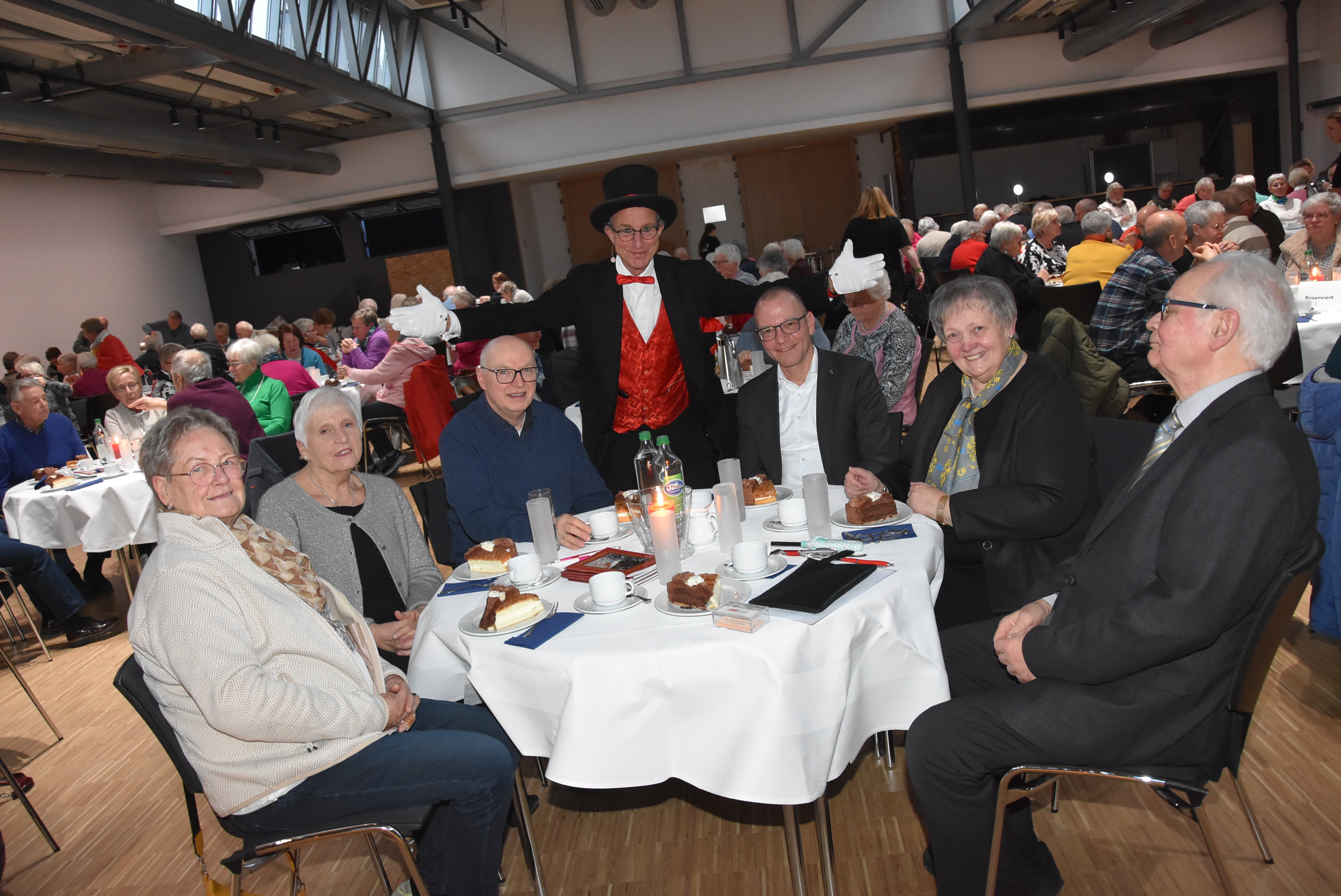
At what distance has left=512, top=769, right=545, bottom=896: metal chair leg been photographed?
214cm

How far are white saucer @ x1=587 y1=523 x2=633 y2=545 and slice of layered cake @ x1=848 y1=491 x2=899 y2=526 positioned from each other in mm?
604

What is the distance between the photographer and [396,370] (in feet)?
23.6

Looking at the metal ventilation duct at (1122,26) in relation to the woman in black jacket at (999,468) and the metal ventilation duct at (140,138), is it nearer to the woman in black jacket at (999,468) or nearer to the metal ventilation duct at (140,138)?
the woman in black jacket at (999,468)

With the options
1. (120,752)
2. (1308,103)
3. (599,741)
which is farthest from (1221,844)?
(1308,103)

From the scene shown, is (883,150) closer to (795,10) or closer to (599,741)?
(795,10)

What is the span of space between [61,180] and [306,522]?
1206 cm

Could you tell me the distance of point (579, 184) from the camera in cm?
1393

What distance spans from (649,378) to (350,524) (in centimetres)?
129

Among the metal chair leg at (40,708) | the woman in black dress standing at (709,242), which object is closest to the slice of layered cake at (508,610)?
the metal chair leg at (40,708)

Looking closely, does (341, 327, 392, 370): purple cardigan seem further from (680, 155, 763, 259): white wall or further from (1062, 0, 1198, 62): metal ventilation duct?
(1062, 0, 1198, 62): metal ventilation duct

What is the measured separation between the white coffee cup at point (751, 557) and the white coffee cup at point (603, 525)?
0.53 m

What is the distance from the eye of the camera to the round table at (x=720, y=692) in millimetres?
1678

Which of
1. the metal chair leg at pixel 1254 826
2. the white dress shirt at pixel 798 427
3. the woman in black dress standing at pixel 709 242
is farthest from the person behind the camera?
the woman in black dress standing at pixel 709 242

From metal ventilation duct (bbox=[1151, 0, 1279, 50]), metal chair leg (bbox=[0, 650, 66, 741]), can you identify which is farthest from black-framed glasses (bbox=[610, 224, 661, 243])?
metal ventilation duct (bbox=[1151, 0, 1279, 50])
